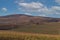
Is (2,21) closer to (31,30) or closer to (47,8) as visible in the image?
(31,30)

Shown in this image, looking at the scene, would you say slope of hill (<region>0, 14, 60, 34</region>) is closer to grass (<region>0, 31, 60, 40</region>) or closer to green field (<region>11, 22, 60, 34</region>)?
green field (<region>11, 22, 60, 34</region>)

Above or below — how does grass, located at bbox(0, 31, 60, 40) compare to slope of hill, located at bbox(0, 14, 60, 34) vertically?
below

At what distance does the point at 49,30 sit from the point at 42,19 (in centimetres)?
44

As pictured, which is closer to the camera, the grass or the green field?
the grass

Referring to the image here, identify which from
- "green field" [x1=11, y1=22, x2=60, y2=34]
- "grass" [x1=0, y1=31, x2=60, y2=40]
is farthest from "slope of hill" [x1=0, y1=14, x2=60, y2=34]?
"grass" [x1=0, y1=31, x2=60, y2=40]

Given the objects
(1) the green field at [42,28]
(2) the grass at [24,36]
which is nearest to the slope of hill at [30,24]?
(1) the green field at [42,28]

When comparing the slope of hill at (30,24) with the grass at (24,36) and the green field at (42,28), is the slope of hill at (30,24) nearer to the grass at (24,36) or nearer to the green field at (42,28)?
the green field at (42,28)

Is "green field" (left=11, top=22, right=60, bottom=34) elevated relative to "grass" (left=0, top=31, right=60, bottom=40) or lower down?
elevated

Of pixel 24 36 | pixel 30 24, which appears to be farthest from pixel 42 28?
pixel 24 36

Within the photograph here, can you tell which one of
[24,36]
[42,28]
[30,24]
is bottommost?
[24,36]

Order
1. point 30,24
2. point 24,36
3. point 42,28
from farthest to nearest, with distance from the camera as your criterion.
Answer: point 30,24 < point 42,28 < point 24,36

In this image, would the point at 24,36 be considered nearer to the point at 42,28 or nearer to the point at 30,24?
the point at 30,24

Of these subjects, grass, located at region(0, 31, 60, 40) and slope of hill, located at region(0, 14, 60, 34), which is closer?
Answer: grass, located at region(0, 31, 60, 40)

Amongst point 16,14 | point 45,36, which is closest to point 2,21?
point 16,14
